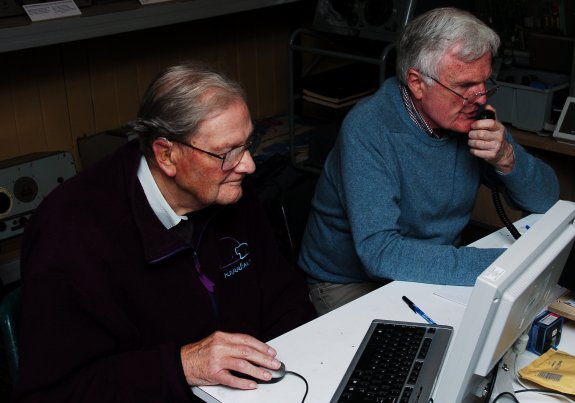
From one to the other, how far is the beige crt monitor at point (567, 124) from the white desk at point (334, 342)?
5.97ft

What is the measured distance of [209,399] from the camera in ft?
4.44

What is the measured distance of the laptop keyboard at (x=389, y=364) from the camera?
1.30 m

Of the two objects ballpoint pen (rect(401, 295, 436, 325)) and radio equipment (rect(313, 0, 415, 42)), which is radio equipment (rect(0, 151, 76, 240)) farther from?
ballpoint pen (rect(401, 295, 436, 325))

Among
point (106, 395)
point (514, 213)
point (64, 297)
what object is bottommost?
point (514, 213)

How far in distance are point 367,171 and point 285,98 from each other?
2.52m

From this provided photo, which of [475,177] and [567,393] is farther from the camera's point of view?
[475,177]

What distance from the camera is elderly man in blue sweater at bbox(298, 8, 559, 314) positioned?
178cm

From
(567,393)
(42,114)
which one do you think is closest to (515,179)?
(567,393)

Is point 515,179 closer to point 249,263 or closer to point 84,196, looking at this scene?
point 249,263

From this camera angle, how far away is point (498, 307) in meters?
1.00

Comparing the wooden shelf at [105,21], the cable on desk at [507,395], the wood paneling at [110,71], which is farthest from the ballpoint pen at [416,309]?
the wooden shelf at [105,21]

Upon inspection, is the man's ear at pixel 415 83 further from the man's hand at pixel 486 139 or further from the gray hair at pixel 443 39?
the man's hand at pixel 486 139

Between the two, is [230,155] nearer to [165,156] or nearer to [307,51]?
[165,156]

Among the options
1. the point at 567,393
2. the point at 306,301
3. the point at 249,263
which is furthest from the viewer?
the point at 306,301
